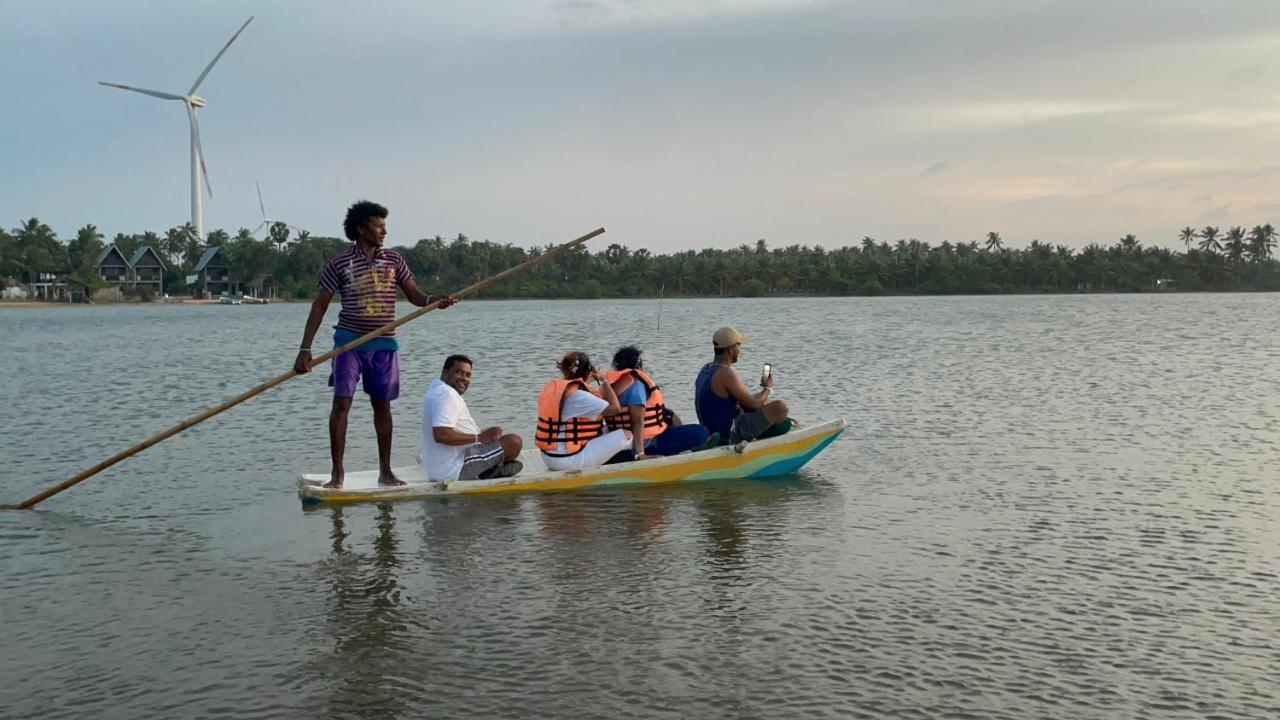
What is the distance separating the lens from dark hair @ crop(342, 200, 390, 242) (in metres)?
9.73

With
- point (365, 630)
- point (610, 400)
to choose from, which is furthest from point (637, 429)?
point (365, 630)

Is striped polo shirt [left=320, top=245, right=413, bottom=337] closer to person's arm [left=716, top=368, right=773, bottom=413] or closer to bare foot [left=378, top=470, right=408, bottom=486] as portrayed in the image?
bare foot [left=378, top=470, right=408, bottom=486]

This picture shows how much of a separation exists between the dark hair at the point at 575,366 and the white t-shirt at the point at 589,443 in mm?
146

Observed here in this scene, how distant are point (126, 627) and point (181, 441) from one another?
8.82 meters

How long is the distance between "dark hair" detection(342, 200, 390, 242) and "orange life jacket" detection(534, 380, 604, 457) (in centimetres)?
204

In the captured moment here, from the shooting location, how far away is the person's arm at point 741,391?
35.2 feet

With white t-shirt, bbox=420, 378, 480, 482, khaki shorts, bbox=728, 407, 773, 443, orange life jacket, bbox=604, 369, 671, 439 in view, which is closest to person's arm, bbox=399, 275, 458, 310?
white t-shirt, bbox=420, 378, 480, 482

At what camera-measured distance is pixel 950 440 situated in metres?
14.0

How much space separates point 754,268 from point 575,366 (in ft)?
455

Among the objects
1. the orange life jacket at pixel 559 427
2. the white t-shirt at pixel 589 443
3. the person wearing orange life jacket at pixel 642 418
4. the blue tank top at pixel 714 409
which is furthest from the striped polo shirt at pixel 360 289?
the blue tank top at pixel 714 409

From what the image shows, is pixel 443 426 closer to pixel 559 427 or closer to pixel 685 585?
pixel 559 427

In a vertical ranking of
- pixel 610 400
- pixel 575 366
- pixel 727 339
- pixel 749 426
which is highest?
pixel 727 339

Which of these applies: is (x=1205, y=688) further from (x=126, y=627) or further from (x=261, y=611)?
(x=126, y=627)

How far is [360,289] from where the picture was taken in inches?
384
